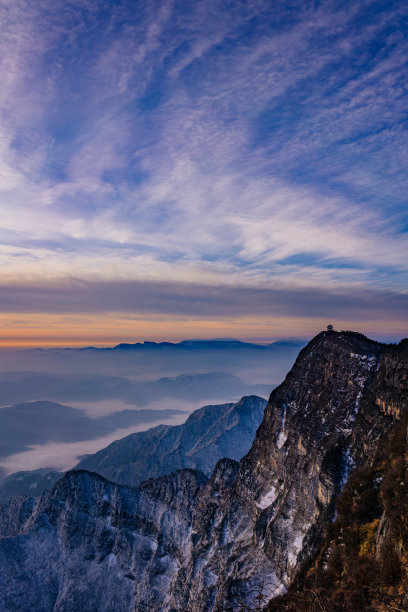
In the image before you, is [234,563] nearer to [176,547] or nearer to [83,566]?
[176,547]

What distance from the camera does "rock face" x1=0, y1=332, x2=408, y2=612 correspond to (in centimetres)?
4859

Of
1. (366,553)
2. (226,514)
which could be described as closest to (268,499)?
(226,514)

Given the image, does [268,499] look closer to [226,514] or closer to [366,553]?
[226,514]

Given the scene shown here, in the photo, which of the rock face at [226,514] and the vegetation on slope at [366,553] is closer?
the vegetation on slope at [366,553]

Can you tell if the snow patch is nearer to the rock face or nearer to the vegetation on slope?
the rock face

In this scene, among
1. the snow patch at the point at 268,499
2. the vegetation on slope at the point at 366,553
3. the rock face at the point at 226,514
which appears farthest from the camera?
the snow patch at the point at 268,499

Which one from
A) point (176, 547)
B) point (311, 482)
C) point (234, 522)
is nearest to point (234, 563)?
point (234, 522)

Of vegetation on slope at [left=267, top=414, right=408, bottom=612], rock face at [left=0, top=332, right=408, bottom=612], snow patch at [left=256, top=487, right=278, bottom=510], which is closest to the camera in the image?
vegetation on slope at [left=267, top=414, right=408, bottom=612]

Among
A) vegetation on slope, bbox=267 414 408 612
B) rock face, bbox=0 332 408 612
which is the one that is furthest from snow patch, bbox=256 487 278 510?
vegetation on slope, bbox=267 414 408 612

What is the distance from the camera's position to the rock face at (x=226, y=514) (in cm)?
4859

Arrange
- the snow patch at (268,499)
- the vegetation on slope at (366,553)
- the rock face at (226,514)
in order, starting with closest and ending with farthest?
1. the vegetation on slope at (366,553)
2. the rock face at (226,514)
3. the snow patch at (268,499)

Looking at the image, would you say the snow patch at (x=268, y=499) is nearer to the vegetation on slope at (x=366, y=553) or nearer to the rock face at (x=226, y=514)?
the rock face at (x=226, y=514)

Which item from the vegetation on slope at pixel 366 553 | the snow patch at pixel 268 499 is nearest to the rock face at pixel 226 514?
the snow patch at pixel 268 499

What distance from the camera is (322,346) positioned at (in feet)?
224
